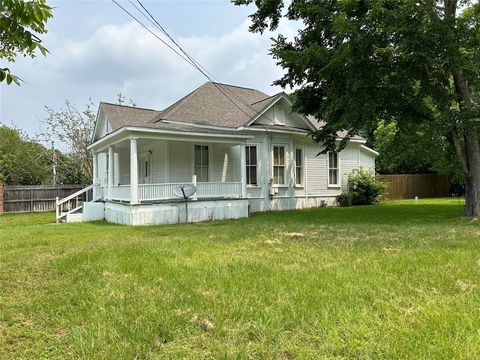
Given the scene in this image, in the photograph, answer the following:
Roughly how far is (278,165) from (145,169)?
6.21 m

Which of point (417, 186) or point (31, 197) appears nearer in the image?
point (31, 197)

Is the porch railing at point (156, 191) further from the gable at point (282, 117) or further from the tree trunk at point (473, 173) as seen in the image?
the tree trunk at point (473, 173)

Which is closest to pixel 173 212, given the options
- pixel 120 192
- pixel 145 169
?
pixel 120 192

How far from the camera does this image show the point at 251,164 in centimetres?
1658

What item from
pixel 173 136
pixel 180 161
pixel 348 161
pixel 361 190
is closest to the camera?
pixel 173 136

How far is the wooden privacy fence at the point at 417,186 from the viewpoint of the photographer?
25422 millimetres

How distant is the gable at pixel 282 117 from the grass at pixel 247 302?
36.3 ft

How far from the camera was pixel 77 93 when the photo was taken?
27359 mm

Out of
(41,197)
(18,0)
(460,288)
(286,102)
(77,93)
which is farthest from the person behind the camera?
(77,93)

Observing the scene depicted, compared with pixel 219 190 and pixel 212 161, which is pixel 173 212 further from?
pixel 212 161

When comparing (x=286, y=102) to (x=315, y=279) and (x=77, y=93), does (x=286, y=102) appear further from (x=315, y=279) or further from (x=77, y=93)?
(x=77, y=93)

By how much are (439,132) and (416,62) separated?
2.18m

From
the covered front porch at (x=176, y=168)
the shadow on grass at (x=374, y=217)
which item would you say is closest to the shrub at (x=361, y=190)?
the shadow on grass at (x=374, y=217)

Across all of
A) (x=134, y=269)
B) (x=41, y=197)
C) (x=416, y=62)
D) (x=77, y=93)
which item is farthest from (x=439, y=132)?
(x=77, y=93)
